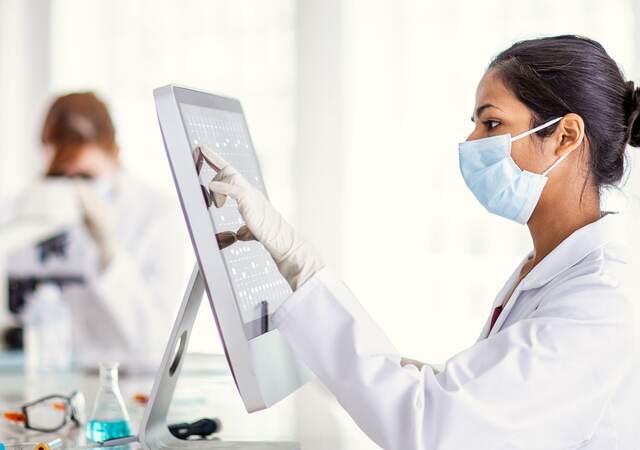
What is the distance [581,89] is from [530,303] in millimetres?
371

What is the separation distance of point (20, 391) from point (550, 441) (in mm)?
1546

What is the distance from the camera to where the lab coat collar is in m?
1.30

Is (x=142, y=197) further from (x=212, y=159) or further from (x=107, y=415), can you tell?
(x=212, y=159)

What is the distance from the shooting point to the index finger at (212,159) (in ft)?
3.92

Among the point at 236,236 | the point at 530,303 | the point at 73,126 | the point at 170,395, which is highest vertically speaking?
the point at 73,126

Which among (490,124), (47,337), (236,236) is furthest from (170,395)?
(47,337)

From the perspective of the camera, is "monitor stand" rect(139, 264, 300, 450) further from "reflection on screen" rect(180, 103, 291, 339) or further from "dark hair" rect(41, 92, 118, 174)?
"dark hair" rect(41, 92, 118, 174)

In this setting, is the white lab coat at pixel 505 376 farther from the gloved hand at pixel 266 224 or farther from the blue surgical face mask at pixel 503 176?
the blue surgical face mask at pixel 503 176

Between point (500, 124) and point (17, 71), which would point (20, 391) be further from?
point (17, 71)

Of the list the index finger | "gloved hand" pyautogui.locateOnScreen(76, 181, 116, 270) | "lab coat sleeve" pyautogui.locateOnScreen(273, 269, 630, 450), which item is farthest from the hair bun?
"gloved hand" pyautogui.locateOnScreen(76, 181, 116, 270)

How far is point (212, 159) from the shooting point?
1201 mm

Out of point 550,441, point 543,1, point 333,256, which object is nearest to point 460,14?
point 543,1

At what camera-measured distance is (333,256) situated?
4.32 m

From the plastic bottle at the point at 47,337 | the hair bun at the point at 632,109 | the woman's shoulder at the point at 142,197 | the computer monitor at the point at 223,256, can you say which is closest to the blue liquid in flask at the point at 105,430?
the computer monitor at the point at 223,256
